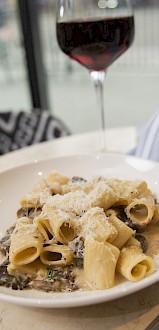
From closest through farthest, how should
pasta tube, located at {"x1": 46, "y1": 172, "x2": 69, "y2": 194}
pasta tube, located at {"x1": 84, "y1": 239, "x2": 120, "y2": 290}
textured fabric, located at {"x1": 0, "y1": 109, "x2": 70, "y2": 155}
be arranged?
pasta tube, located at {"x1": 84, "y1": 239, "x2": 120, "y2": 290}, pasta tube, located at {"x1": 46, "y1": 172, "x2": 69, "y2": 194}, textured fabric, located at {"x1": 0, "y1": 109, "x2": 70, "y2": 155}

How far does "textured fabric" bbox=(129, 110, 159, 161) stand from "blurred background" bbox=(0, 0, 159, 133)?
2.36 m

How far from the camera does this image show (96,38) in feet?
3.26

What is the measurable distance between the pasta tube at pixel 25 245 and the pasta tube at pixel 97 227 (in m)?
0.07

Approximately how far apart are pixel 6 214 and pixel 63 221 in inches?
8.0

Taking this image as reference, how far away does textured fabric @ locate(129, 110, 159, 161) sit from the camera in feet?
3.42

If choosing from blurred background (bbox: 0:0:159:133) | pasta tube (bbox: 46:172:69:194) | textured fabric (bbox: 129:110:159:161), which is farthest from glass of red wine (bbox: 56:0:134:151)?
blurred background (bbox: 0:0:159:133)

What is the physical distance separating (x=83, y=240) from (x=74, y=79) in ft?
14.6

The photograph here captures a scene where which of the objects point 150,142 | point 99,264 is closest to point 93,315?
point 99,264

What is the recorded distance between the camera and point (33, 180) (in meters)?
0.97

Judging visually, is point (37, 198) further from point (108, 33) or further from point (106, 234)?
point (108, 33)

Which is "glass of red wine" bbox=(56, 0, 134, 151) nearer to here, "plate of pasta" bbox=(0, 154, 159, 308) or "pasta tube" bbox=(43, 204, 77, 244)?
"plate of pasta" bbox=(0, 154, 159, 308)

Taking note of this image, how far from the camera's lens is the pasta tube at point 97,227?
627mm

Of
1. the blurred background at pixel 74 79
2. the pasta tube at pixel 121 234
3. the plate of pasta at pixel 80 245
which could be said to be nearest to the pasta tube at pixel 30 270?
the plate of pasta at pixel 80 245

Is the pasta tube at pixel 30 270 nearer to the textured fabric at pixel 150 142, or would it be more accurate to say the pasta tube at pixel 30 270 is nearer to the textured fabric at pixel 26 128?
the textured fabric at pixel 150 142
